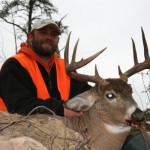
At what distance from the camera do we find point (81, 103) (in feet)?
18.8

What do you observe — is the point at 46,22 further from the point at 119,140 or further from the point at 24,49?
the point at 119,140

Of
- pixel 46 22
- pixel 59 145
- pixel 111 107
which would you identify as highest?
pixel 46 22

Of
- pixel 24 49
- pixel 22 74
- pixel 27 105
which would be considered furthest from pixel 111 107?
pixel 24 49

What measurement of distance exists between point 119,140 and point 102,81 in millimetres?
831

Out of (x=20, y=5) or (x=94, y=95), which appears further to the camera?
(x=20, y=5)

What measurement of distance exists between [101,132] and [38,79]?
1556 millimetres

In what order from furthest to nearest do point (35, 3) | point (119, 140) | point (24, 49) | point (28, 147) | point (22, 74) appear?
1. point (35, 3)
2. point (24, 49)
3. point (22, 74)
4. point (119, 140)
5. point (28, 147)

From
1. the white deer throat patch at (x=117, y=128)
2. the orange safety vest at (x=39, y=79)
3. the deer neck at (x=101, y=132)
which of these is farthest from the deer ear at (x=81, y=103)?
the orange safety vest at (x=39, y=79)

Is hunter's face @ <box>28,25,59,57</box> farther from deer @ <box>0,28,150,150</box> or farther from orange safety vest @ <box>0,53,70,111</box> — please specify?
deer @ <box>0,28,150,150</box>

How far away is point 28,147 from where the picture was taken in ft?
10.6

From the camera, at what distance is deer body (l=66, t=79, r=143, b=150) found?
17.7 ft

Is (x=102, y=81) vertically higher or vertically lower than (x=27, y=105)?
higher

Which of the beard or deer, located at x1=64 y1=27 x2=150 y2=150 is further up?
the beard

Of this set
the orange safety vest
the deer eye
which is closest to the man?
the orange safety vest
